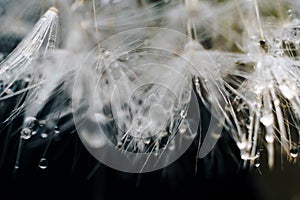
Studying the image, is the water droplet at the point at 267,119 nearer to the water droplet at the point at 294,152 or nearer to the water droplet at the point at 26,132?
the water droplet at the point at 294,152

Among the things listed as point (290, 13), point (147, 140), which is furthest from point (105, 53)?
point (290, 13)

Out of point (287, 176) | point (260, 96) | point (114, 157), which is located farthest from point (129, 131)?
point (287, 176)

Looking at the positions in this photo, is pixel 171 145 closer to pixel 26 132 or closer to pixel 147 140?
pixel 147 140

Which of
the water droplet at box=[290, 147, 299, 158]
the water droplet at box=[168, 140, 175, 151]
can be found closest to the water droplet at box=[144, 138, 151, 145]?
the water droplet at box=[168, 140, 175, 151]

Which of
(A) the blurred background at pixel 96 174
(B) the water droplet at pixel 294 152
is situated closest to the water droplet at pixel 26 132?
(A) the blurred background at pixel 96 174

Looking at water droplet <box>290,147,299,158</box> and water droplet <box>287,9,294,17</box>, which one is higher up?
water droplet <box>287,9,294,17</box>

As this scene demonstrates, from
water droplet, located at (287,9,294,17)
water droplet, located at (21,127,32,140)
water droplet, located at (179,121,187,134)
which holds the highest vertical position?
water droplet, located at (287,9,294,17)

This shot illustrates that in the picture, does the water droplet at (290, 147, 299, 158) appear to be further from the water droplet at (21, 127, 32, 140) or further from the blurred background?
the water droplet at (21, 127, 32, 140)

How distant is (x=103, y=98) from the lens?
461mm

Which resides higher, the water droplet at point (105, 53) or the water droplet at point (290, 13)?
the water droplet at point (290, 13)

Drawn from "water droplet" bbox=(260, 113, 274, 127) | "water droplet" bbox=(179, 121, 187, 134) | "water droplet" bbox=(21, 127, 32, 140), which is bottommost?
"water droplet" bbox=(21, 127, 32, 140)

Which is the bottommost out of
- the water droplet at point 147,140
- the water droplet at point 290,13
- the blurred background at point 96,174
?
the blurred background at point 96,174

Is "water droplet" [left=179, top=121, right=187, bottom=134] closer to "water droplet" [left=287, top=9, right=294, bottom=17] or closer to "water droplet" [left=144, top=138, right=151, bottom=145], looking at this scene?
"water droplet" [left=144, top=138, right=151, bottom=145]

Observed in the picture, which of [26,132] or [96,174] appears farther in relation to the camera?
[96,174]
